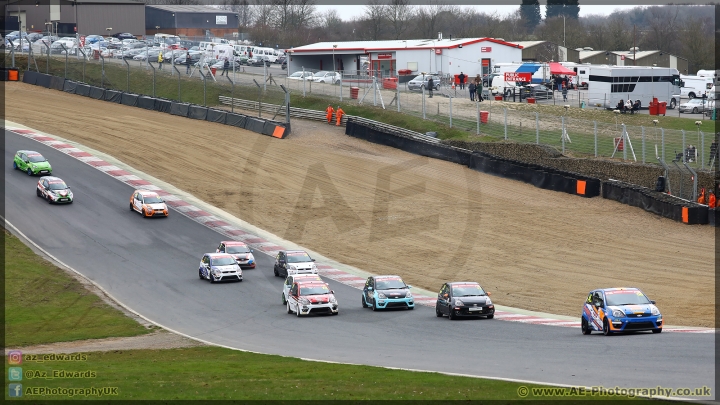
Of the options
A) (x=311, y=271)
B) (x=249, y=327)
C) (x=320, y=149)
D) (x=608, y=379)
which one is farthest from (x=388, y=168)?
(x=608, y=379)

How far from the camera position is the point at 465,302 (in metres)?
25.8

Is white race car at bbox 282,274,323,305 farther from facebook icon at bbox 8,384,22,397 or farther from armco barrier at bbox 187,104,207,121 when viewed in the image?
armco barrier at bbox 187,104,207,121

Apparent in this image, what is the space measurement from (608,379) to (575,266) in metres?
17.8

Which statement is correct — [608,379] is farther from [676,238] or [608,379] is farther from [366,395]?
[676,238]

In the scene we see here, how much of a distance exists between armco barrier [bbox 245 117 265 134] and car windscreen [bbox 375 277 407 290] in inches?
1249

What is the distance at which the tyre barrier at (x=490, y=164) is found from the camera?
44.8 meters

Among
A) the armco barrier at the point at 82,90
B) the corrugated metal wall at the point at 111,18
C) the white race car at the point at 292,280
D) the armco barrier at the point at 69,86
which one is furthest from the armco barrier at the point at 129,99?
the corrugated metal wall at the point at 111,18

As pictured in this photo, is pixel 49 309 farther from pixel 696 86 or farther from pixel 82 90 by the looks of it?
pixel 696 86

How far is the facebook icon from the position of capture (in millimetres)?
14102

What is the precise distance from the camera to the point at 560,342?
2114 centimetres

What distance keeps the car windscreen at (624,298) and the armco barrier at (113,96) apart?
52313mm

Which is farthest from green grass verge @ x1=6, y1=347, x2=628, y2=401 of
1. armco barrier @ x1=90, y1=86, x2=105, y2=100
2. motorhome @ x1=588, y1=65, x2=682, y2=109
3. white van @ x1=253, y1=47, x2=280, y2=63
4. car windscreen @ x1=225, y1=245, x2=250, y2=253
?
white van @ x1=253, y1=47, x2=280, y2=63

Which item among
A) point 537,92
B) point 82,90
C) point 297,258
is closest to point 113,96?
point 82,90

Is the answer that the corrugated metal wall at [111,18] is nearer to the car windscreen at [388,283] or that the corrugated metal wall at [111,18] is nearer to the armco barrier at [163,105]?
the armco barrier at [163,105]
